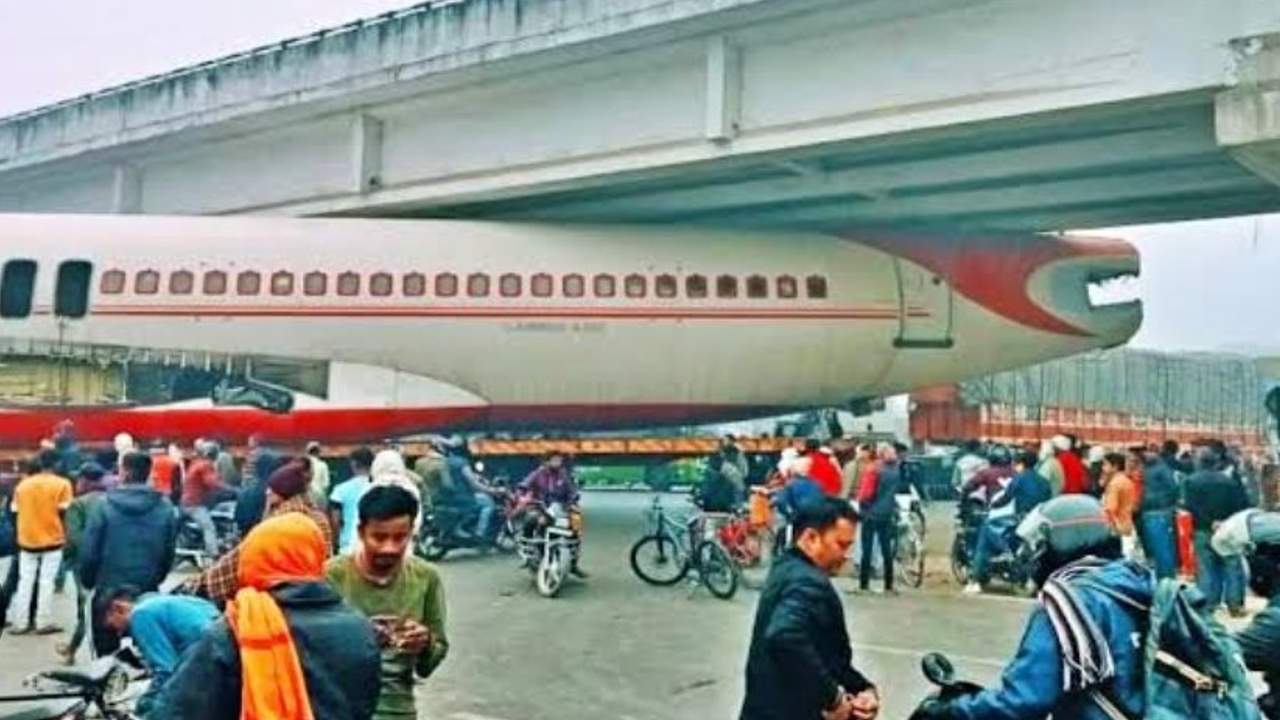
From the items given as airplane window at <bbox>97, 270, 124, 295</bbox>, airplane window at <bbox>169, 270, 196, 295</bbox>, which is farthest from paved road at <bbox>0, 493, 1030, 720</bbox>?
airplane window at <bbox>97, 270, 124, 295</bbox>

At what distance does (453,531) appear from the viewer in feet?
48.7

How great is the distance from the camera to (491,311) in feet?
63.3

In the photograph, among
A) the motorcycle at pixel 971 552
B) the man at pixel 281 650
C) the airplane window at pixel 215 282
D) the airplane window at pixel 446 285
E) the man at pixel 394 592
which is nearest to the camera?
the man at pixel 281 650

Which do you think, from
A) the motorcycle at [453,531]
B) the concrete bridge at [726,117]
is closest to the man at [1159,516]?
the concrete bridge at [726,117]

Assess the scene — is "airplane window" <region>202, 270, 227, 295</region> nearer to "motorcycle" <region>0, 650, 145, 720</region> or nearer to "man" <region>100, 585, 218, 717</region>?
"motorcycle" <region>0, 650, 145, 720</region>

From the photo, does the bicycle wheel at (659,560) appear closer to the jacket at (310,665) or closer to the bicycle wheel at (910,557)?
the bicycle wheel at (910,557)

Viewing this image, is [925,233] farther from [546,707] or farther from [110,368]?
[546,707]

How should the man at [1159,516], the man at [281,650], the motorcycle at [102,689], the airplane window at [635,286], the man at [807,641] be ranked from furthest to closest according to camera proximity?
the airplane window at [635,286] → the man at [1159,516] → the motorcycle at [102,689] → the man at [807,641] → the man at [281,650]

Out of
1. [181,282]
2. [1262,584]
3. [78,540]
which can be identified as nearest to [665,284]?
[181,282]

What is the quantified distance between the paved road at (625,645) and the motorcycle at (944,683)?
4.04m

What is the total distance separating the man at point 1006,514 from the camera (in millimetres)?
13203

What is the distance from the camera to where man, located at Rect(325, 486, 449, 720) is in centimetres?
371

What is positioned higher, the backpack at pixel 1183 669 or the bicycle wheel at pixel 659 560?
the backpack at pixel 1183 669

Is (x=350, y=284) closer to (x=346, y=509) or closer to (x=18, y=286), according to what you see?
(x=18, y=286)
